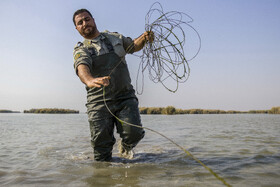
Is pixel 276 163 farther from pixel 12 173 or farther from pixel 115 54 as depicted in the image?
pixel 12 173

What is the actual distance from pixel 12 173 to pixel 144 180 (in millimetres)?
1734

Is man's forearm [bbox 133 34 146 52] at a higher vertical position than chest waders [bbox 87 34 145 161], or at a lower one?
higher

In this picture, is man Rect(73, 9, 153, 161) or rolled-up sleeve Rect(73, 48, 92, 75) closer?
rolled-up sleeve Rect(73, 48, 92, 75)

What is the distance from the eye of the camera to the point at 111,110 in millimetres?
3639

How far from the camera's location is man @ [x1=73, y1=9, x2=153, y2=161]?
357 centimetres

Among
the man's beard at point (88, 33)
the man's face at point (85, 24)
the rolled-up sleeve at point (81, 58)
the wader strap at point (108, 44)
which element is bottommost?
the rolled-up sleeve at point (81, 58)

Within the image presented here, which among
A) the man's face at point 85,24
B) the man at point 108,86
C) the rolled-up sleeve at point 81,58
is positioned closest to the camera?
the rolled-up sleeve at point 81,58

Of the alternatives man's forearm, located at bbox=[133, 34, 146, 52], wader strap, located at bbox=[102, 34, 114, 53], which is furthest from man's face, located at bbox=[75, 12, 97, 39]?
man's forearm, located at bbox=[133, 34, 146, 52]

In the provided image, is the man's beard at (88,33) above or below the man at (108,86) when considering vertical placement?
above

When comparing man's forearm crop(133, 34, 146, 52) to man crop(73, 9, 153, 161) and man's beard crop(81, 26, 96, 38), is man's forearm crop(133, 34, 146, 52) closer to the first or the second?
man crop(73, 9, 153, 161)

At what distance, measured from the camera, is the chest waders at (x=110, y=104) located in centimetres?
357

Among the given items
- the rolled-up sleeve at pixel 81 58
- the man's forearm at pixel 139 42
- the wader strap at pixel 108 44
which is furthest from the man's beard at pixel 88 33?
the man's forearm at pixel 139 42

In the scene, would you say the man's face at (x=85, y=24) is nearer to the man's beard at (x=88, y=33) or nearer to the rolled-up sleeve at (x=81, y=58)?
the man's beard at (x=88, y=33)

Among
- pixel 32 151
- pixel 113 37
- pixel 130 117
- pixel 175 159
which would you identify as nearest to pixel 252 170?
pixel 175 159
